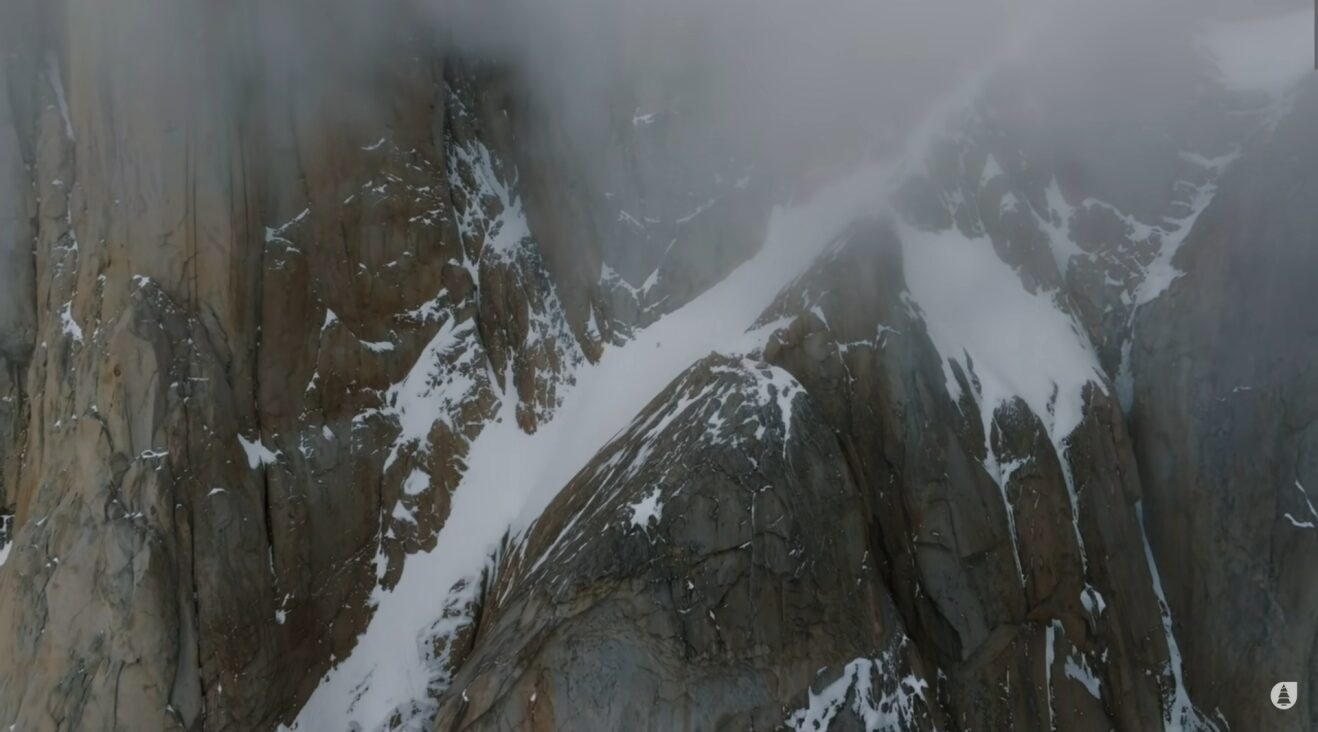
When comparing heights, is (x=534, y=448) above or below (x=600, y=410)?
above

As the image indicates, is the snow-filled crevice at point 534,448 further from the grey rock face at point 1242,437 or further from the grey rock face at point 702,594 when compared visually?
the grey rock face at point 1242,437

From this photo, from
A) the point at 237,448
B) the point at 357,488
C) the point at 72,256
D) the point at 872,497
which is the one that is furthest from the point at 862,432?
the point at 72,256

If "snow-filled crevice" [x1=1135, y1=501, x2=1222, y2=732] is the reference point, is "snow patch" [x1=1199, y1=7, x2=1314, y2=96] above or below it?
above

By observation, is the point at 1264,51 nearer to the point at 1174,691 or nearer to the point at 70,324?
the point at 1174,691

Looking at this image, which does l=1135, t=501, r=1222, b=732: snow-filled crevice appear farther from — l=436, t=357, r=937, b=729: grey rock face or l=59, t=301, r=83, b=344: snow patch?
l=59, t=301, r=83, b=344: snow patch

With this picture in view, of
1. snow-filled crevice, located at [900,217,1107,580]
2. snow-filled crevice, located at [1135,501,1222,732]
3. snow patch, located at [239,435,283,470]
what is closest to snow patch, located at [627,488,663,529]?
snow-filled crevice, located at [900,217,1107,580]

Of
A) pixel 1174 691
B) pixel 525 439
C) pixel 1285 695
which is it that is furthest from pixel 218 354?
pixel 1285 695
